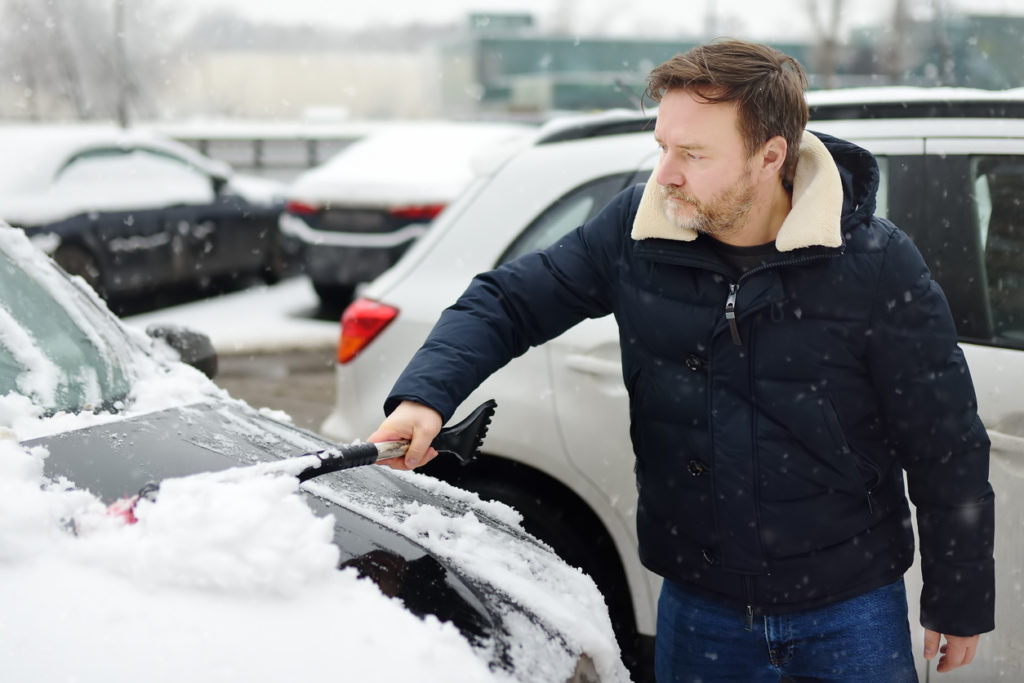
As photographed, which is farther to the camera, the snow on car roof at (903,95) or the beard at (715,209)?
the snow on car roof at (903,95)

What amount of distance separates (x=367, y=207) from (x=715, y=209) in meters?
7.08

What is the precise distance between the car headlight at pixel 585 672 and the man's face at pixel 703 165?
80cm

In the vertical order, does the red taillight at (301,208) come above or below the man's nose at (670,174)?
below

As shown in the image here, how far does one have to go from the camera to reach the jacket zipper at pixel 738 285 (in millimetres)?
1861

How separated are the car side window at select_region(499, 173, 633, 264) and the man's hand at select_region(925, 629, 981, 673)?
1512 mm

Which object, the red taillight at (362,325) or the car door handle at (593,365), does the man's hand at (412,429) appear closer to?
the car door handle at (593,365)

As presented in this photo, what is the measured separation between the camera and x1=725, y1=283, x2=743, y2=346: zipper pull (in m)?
1.88

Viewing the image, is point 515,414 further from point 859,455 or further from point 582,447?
point 859,455

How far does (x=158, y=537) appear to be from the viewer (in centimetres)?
159

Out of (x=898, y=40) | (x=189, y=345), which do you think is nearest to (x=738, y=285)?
(x=189, y=345)

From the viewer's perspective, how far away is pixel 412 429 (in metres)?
1.89

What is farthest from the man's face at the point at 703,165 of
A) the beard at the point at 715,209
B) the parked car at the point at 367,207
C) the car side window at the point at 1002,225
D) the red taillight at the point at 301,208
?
the red taillight at the point at 301,208

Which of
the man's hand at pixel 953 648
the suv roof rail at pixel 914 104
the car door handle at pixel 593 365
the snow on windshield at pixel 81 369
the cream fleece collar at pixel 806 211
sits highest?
the suv roof rail at pixel 914 104

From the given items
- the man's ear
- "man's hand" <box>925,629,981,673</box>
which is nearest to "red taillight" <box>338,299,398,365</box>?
the man's ear
